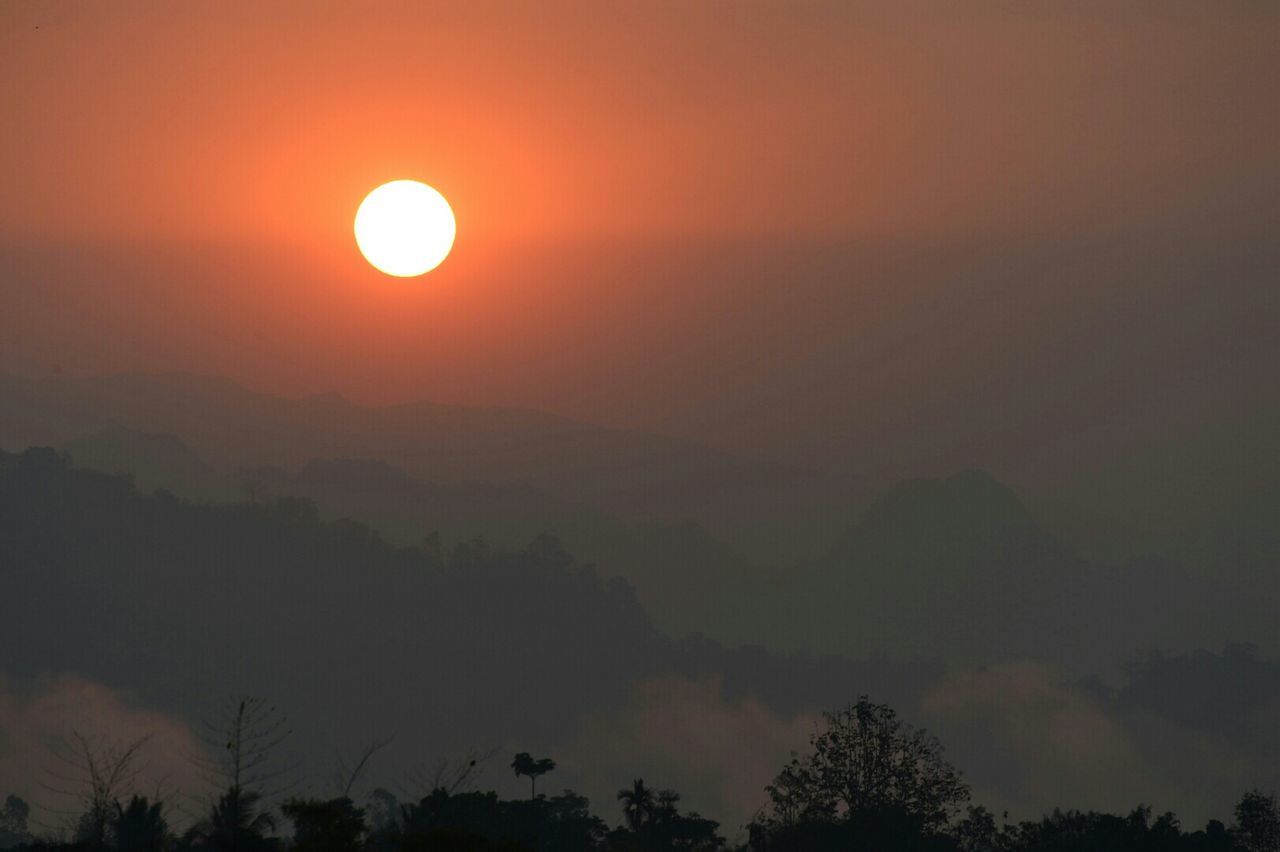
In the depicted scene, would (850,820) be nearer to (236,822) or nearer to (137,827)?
(137,827)

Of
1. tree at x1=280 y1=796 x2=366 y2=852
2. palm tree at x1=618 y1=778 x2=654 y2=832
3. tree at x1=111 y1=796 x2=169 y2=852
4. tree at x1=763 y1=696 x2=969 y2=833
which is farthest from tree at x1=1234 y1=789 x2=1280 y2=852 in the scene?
tree at x1=280 y1=796 x2=366 y2=852

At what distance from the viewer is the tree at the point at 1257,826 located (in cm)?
13562

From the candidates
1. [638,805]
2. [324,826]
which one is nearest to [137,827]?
[324,826]

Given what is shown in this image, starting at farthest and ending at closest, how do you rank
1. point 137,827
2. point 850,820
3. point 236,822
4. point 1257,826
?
point 1257,826, point 850,820, point 137,827, point 236,822

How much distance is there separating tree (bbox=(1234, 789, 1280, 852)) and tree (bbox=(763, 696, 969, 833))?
27424 mm

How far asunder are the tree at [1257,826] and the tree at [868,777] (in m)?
27.4

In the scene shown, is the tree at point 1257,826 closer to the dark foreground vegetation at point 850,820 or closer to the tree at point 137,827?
the dark foreground vegetation at point 850,820

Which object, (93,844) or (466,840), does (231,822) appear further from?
(93,844)

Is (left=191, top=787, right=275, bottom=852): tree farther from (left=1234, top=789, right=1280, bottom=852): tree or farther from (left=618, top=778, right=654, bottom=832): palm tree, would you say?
(left=1234, top=789, right=1280, bottom=852): tree

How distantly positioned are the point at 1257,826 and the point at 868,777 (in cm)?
3604

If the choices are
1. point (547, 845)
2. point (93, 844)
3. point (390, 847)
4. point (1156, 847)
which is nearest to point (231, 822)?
point (93, 844)

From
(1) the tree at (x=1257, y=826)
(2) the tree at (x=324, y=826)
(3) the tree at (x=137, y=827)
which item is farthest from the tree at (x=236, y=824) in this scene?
(1) the tree at (x=1257, y=826)

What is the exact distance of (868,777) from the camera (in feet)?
427

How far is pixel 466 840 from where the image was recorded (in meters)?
43.4
